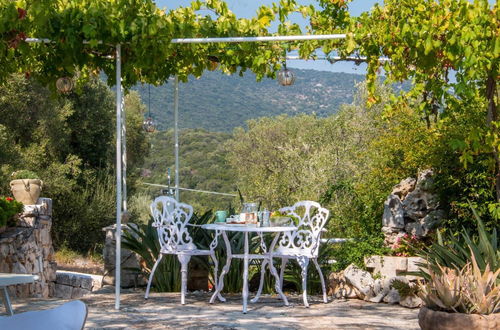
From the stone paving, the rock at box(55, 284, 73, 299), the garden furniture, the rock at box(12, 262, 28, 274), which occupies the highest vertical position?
the garden furniture

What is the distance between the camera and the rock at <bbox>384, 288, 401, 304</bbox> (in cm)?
621

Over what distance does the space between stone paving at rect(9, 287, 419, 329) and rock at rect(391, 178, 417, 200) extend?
123 cm

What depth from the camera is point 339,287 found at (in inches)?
261

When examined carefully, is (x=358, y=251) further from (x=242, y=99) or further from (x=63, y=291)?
(x=242, y=99)

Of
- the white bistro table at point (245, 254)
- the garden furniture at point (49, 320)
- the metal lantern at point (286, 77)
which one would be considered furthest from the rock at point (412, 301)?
the garden furniture at point (49, 320)

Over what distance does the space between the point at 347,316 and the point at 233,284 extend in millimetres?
1611

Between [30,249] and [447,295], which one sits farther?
[30,249]

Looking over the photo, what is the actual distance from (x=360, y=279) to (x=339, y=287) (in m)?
0.32

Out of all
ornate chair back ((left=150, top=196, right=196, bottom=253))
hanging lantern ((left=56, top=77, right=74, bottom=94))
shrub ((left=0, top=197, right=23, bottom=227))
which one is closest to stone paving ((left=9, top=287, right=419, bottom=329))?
ornate chair back ((left=150, top=196, right=196, bottom=253))

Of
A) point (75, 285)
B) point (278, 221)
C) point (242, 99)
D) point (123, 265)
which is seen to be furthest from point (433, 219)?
point (242, 99)

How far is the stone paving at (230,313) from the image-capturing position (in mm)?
5051

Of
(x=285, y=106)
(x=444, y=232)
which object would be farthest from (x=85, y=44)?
(x=285, y=106)

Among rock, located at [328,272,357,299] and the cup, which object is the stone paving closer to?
rock, located at [328,272,357,299]

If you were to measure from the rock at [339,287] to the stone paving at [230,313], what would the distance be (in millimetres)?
113
